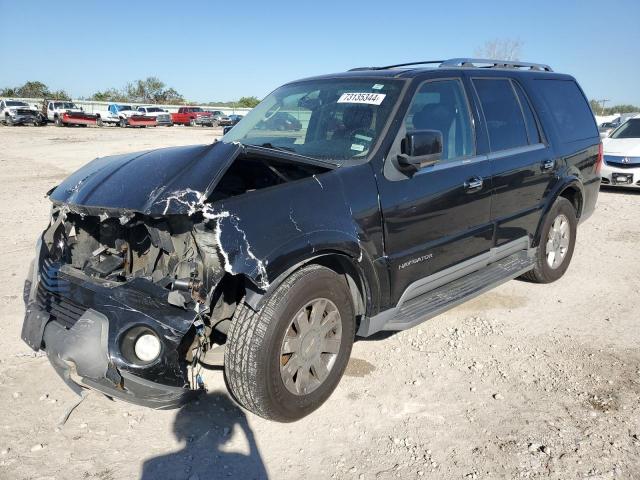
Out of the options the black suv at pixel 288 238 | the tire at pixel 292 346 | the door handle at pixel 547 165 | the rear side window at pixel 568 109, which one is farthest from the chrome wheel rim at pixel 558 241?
the tire at pixel 292 346

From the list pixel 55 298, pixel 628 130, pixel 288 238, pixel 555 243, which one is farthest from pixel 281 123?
pixel 628 130

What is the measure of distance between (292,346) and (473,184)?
6.30ft

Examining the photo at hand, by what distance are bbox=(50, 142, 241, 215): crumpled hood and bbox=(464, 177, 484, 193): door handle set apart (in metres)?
1.81

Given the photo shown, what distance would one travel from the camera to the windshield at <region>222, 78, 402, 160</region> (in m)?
3.52

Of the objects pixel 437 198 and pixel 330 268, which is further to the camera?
pixel 437 198

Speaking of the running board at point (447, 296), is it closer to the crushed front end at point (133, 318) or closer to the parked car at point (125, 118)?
the crushed front end at point (133, 318)

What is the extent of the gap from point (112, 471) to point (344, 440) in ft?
3.96

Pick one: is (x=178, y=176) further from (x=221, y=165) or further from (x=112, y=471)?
(x=112, y=471)

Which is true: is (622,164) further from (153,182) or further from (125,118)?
(125,118)

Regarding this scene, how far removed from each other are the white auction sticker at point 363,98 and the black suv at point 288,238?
0.05 feet

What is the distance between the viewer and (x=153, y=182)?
2.80 metres

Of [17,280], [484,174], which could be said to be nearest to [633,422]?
[484,174]

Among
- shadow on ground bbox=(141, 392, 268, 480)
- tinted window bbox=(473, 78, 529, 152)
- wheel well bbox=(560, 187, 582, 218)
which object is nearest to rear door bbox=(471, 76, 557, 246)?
tinted window bbox=(473, 78, 529, 152)

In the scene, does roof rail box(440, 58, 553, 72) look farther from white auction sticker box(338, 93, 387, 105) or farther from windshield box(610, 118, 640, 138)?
windshield box(610, 118, 640, 138)
